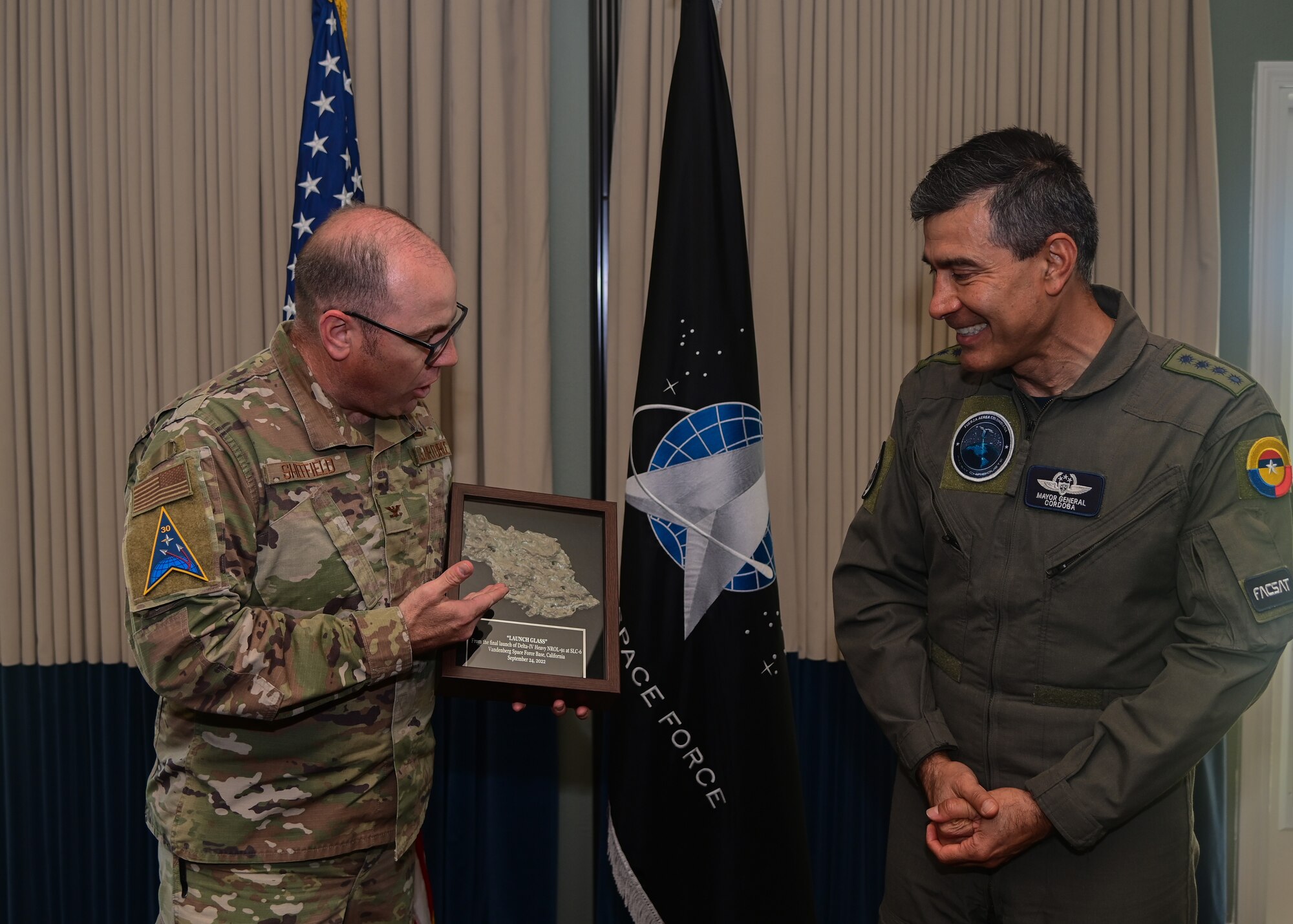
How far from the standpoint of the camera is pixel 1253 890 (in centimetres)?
292

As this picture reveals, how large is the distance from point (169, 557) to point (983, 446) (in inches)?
55.8

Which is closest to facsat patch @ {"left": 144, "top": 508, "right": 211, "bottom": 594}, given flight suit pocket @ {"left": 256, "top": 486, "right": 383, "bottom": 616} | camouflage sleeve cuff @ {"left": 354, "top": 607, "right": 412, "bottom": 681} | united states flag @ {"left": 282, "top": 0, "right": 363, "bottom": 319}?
flight suit pocket @ {"left": 256, "top": 486, "right": 383, "bottom": 616}

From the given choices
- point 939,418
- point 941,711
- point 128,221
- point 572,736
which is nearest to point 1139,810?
point 941,711

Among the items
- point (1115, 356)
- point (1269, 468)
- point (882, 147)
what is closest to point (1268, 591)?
point (1269, 468)

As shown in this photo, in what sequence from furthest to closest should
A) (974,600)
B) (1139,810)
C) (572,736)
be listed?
(572,736) < (974,600) < (1139,810)

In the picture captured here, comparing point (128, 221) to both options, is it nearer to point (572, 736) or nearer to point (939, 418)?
point (572, 736)

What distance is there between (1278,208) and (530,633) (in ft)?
8.83

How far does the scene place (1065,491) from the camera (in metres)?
1.58

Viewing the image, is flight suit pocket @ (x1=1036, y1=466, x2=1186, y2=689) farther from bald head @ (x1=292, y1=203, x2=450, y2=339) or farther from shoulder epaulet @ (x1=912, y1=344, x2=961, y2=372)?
bald head @ (x1=292, y1=203, x2=450, y2=339)

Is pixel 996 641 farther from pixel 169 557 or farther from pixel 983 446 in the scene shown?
pixel 169 557

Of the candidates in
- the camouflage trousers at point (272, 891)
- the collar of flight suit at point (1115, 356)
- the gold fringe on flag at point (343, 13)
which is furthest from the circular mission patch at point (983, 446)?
the gold fringe on flag at point (343, 13)

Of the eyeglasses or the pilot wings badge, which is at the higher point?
the eyeglasses

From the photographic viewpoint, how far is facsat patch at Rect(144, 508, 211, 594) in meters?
1.50

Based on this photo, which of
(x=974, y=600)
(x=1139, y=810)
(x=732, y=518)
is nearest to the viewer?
(x=1139, y=810)
